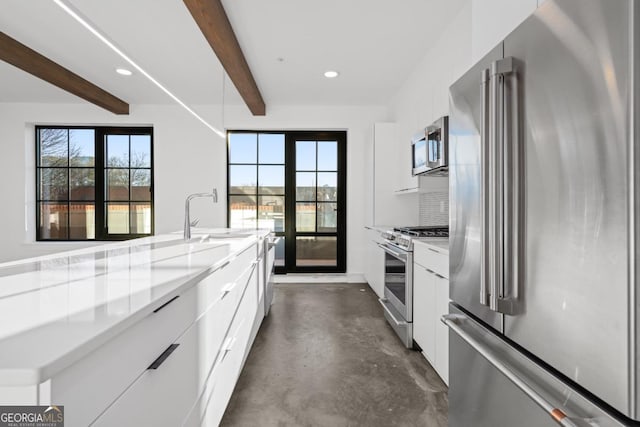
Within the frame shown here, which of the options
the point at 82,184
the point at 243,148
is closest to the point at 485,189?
the point at 243,148

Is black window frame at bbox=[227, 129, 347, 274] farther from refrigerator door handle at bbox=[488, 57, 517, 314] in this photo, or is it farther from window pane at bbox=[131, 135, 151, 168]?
refrigerator door handle at bbox=[488, 57, 517, 314]

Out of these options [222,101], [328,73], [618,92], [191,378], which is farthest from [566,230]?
[222,101]

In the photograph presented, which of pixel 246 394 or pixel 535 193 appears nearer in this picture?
pixel 535 193

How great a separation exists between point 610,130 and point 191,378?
1341 millimetres

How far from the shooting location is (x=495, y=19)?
1233 millimetres

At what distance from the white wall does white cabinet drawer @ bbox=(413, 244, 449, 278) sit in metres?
2.46

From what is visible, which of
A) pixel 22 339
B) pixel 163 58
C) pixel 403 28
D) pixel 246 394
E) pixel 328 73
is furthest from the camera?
pixel 328 73

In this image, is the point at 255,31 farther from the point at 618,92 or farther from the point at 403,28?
the point at 618,92

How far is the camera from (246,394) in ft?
6.33

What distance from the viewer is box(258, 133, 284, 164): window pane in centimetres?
496

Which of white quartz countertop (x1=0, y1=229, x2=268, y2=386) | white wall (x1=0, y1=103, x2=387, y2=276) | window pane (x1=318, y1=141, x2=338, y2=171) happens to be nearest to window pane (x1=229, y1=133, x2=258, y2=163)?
white wall (x1=0, y1=103, x2=387, y2=276)

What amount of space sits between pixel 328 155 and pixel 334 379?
3478 millimetres

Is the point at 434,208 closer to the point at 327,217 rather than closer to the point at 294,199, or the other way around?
the point at 327,217

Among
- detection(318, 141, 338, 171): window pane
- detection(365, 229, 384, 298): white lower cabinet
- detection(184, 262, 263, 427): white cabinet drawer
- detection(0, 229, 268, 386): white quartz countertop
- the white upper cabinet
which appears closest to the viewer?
detection(0, 229, 268, 386): white quartz countertop
